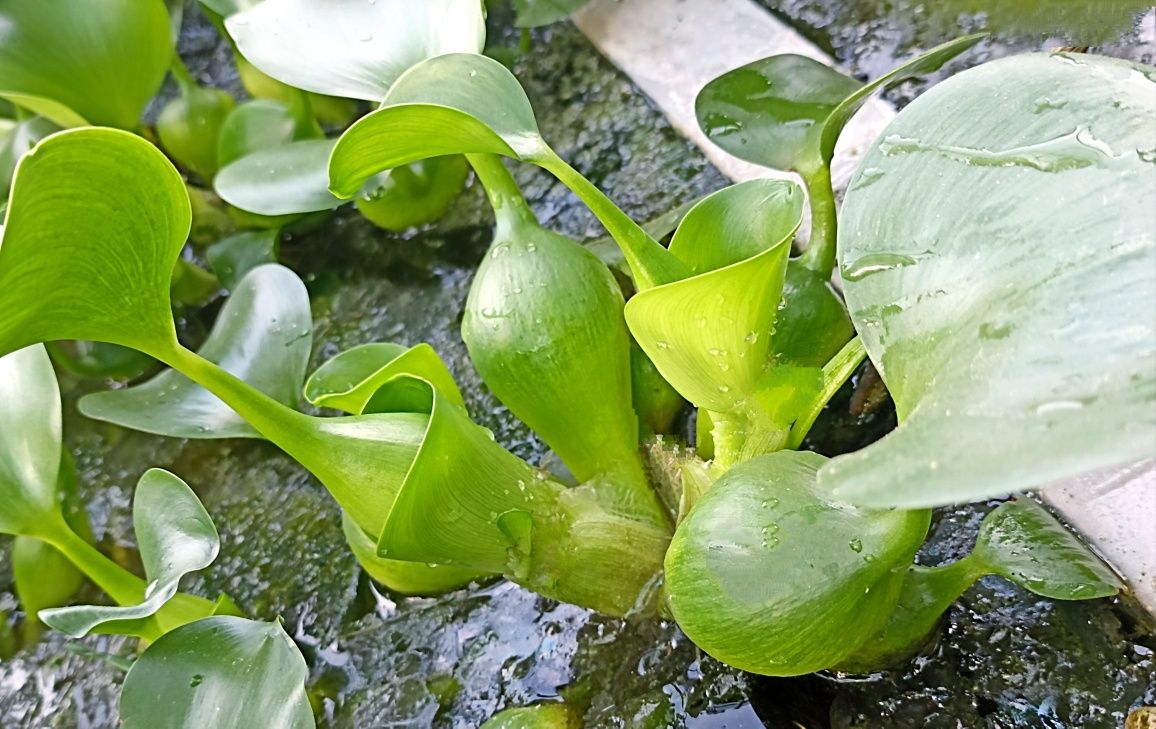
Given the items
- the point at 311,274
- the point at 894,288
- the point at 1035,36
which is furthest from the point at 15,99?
the point at 1035,36

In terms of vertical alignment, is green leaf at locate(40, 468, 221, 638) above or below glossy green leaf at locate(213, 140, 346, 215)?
below

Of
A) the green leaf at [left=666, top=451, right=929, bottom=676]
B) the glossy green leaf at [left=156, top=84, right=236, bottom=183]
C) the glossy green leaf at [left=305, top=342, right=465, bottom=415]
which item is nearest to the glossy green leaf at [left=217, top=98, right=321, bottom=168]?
the glossy green leaf at [left=156, top=84, right=236, bottom=183]

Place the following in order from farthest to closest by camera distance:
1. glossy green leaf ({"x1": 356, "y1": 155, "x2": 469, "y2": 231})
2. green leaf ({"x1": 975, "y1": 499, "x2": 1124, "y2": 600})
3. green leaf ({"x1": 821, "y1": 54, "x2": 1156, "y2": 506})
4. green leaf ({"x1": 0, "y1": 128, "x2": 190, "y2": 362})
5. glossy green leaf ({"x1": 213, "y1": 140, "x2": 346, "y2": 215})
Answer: glossy green leaf ({"x1": 356, "y1": 155, "x2": 469, "y2": 231}) → glossy green leaf ({"x1": 213, "y1": 140, "x2": 346, "y2": 215}) → green leaf ({"x1": 975, "y1": 499, "x2": 1124, "y2": 600}) → green leaf ({"x1": 0, "y1": 128, "x2": 190, "y2": 362}) → green leaf ({"x1": 821, "y1": 54, "x2": 1156, "y2": 506})

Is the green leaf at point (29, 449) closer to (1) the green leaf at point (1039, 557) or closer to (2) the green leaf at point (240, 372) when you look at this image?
(2) the green leaf at point (240, 372)

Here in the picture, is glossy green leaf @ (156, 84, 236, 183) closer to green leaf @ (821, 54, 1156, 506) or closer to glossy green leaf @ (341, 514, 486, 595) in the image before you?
glossy green leaf @ (341, 514, 486, 595)

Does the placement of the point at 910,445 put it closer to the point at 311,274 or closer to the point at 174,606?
the point at 174,606

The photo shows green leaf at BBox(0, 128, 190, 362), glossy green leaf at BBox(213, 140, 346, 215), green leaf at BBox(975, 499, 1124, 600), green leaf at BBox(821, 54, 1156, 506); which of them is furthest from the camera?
glossy green leaf at BBox(213, 140, 346, 215)

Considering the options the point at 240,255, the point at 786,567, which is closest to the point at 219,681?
the point at 786,567

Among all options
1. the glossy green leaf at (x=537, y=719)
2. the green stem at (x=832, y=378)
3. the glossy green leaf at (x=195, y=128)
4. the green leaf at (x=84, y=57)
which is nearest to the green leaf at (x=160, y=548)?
the glossy green leaf at (x=537, y=719)
